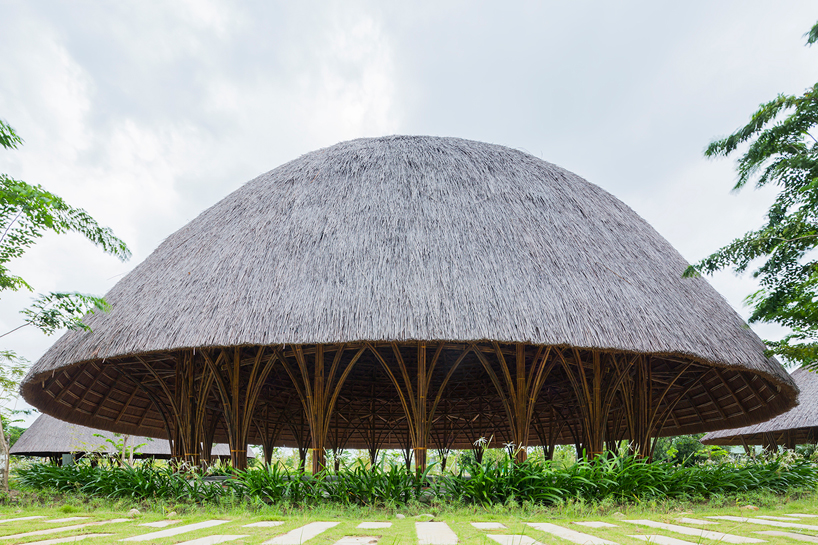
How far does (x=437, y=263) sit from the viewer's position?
24.8 feet

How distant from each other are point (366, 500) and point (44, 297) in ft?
16.5

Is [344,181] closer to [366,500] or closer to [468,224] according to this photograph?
[468,224]

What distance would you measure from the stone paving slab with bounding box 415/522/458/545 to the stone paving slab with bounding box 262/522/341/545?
733 mm

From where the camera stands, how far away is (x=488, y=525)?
15.4ft

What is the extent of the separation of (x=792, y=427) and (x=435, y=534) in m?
16.2

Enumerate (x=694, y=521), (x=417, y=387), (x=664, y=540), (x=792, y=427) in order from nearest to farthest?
(x=664, y=540) → (x=694, y=521) → (x=417, y=387) → (x=792, y=427)

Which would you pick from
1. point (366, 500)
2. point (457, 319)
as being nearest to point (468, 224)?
point (457, 319)

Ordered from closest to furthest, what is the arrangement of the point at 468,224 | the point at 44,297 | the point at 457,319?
the point at 457,319 → the point at 44,297 → the point at 468,224

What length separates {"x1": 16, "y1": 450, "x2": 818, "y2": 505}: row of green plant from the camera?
20.6ft

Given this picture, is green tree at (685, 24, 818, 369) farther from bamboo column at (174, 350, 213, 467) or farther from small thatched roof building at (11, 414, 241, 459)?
small thatched roof building at (11, 414, 241, 459)

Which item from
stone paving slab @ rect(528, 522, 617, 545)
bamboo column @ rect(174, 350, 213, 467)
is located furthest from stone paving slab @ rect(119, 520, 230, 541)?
bamboo column @ rect(174, 350, 213, 467)

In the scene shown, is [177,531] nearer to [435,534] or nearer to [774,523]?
[435,534]

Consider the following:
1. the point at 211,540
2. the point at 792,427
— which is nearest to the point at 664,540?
the point at 211,540

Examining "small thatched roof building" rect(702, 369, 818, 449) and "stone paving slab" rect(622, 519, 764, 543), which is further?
"small thatched roof building" rect(702, 369, 818, 449)
